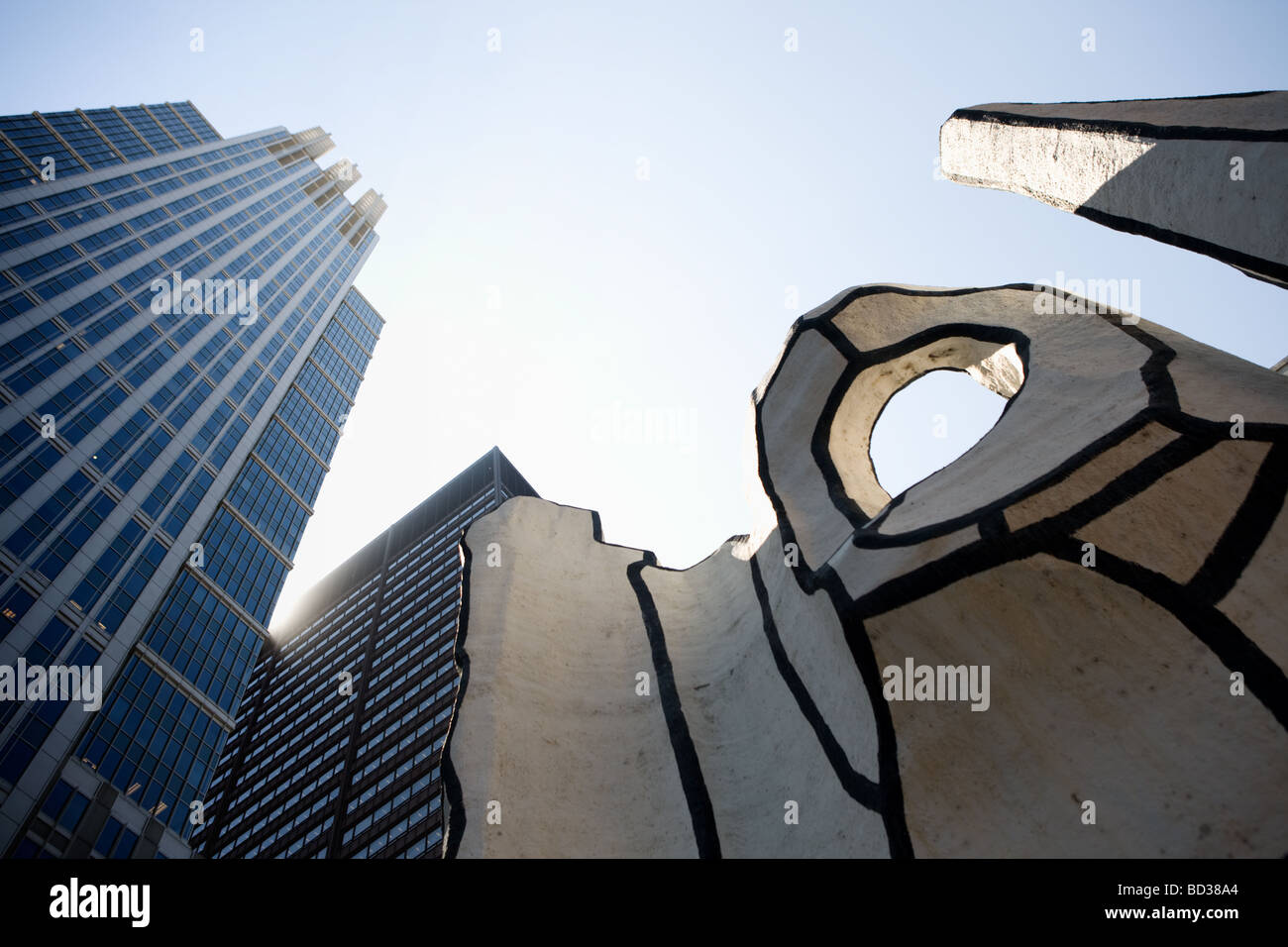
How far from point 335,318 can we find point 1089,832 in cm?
9167

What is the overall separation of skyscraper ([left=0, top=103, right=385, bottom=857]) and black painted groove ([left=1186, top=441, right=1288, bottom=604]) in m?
40.2

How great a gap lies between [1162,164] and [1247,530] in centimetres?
285

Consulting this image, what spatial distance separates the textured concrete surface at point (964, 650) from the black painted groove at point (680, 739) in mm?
19

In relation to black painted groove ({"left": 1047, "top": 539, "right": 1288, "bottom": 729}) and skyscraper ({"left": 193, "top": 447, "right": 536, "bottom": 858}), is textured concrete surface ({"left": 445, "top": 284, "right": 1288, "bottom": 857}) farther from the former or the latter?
skyscraper ({"left": 193, "top": 447, "right": 536, "bottom": 858})

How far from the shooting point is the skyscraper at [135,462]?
36.3 metres

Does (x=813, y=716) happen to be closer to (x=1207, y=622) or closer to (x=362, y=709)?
(x=1207, y=622)

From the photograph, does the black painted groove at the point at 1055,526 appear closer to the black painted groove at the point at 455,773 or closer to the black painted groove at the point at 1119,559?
the black painted groove at the point at 1119,559

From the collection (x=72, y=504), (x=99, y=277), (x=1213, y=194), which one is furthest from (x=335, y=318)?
(x=1213, y=194)

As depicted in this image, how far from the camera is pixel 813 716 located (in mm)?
4582

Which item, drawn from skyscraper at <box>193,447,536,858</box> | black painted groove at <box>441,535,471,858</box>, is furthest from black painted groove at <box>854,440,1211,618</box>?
skyscraper at <box>193,447,536,858</box>

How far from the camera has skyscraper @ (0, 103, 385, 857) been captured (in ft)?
119

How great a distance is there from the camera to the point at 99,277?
166ft
